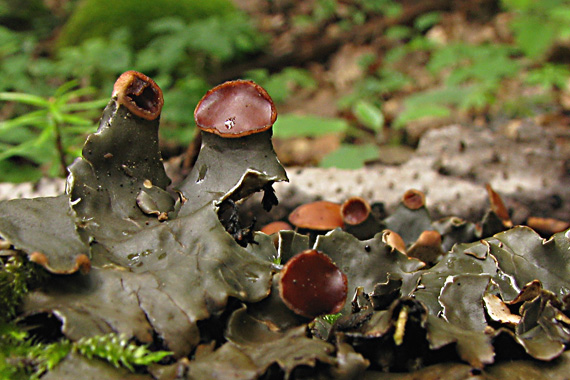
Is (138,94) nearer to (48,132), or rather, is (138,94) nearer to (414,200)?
(414,200)

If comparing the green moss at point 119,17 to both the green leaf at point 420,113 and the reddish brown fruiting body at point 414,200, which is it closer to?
the green leaf at point 420,113

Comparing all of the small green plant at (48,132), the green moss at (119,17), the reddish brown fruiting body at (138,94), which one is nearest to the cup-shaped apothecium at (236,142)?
the reddish brown fruiting body at (138,94)

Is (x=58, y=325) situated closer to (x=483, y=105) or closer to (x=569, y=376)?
(x=569, y=376)

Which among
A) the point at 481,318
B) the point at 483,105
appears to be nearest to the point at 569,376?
the point at 481,318

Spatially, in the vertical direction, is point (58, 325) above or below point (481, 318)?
above

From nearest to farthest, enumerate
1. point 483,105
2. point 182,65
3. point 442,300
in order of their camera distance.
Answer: point 442,300 < point 483,105 < point 182,65

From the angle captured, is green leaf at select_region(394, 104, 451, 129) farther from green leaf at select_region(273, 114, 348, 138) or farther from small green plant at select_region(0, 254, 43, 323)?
small green plant at select_region(0, 254, 43, 323)

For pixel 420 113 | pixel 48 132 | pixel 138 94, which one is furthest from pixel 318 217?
pixel 420 113
